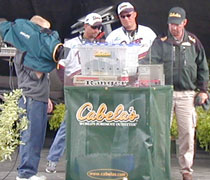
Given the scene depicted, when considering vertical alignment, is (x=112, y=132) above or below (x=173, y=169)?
above

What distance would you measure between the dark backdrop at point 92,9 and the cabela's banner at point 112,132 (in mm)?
4829

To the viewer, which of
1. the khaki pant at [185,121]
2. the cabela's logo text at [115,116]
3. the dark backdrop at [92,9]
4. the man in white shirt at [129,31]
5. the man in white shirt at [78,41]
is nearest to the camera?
the cabela's logo text at [115,116]

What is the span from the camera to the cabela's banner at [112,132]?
603 cm

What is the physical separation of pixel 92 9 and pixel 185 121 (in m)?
3.90

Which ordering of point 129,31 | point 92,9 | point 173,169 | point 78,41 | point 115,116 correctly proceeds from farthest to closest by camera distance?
point 92,9
point 173,169
point 129,31
point 78,41
point 115,116

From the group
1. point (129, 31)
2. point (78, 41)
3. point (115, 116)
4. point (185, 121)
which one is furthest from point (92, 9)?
point (115, 116)

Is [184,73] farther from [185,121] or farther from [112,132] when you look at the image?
[112,132]

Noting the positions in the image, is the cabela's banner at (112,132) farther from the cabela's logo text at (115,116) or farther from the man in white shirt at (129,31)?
the man in white shirt at (129,31)

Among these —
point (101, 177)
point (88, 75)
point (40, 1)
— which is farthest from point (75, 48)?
point (40, 1)

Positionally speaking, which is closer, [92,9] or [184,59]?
[184,59]

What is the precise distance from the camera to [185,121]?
7.52 m

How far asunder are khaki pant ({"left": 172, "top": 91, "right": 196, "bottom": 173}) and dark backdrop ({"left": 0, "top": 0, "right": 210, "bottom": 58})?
Answer: 3.45 meters

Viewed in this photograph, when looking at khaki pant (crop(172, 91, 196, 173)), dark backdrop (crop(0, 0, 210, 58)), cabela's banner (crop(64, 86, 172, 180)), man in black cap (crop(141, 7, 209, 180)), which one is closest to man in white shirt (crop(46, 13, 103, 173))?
man in black cap (crop(141, 7, 209, 180))

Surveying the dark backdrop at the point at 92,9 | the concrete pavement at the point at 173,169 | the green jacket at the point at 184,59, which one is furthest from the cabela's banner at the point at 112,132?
the dark backdrop at the point at 92,9
